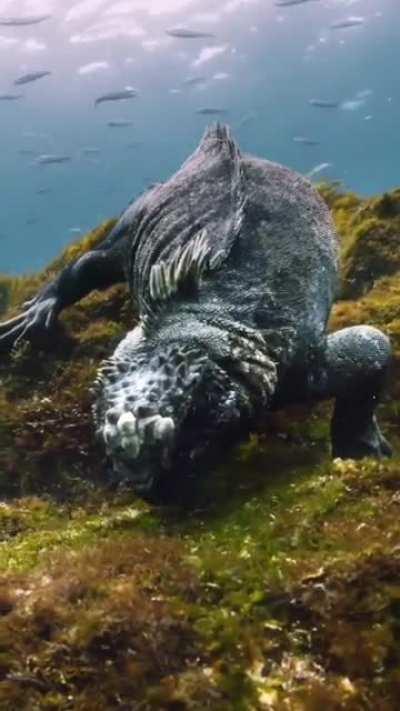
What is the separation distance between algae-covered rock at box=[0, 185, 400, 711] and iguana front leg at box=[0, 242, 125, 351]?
206cm

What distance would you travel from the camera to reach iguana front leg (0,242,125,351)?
716 centimetres

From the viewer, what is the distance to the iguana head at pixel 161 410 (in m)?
3.86

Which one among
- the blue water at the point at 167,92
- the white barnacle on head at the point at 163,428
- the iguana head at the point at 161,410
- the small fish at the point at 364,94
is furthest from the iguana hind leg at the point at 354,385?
the small fish at the point at 364,94

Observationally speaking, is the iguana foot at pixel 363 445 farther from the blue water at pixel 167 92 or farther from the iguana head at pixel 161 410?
→ the blue water at pixel 167 92

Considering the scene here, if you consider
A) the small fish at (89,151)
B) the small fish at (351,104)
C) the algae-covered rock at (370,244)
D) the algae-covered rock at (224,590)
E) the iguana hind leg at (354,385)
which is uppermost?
the small fish at (351,104)

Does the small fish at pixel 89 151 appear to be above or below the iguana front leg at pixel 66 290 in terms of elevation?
above

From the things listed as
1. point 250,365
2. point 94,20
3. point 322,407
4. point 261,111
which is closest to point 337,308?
point 322,407

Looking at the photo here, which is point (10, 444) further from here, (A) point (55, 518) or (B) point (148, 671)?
(B) point (148, 671)

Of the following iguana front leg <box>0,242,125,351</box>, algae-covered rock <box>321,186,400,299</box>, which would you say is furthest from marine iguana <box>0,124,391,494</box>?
algae-covered rock <box>321,186,400,299</box>

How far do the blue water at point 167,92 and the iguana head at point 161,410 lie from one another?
28.0 metres

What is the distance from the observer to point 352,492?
4023mm

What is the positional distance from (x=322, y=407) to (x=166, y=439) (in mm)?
2136

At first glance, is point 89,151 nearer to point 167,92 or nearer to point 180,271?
point 180,271

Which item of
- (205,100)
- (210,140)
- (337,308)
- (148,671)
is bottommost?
(148,671)
